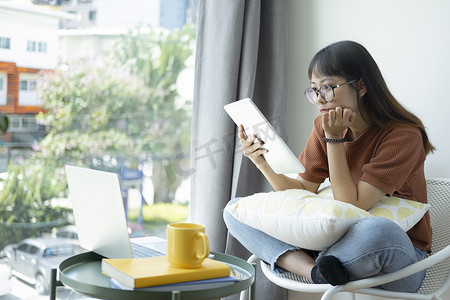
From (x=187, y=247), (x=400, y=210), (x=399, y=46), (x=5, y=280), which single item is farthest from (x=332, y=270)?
(x=5, y=280)

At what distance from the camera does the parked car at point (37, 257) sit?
1980 millimetres

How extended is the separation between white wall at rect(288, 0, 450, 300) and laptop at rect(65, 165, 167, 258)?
3.68ft

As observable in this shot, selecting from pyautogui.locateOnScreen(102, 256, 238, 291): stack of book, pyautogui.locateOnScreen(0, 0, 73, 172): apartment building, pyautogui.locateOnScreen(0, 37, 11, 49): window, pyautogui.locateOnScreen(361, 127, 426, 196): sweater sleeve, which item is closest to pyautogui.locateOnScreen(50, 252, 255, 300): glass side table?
pyautogui.locateOnScreen(102, 256, 238, 291): stack of book

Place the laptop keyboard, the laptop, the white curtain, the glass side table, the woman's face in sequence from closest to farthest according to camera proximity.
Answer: the glass side table < the laptop < the laptop keyboard < the woman's face < the white curtain

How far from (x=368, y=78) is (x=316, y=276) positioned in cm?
64

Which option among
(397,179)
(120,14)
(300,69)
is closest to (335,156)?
(397,179)

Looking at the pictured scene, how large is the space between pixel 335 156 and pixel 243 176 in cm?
66

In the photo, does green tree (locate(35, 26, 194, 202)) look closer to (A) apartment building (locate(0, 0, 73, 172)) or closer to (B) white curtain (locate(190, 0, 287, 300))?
(A) apartment building (locate(0, 0, 73, 172))

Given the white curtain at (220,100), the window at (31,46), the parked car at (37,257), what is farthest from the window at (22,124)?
the white curtain at (220,100)

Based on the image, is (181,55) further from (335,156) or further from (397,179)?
(397,179)

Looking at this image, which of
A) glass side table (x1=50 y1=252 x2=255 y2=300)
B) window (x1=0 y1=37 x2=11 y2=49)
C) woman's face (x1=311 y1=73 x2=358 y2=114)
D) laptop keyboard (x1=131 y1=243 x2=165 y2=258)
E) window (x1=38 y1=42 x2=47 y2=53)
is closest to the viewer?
glass side table (x1=50 y1=252 x2=255 y2=300)

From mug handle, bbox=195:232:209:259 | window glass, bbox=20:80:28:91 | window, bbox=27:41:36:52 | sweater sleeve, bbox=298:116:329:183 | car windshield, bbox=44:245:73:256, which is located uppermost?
window, bbox=27:41:36:52

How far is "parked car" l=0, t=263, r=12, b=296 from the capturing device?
196 centimetres

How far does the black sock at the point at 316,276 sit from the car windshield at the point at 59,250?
1001 mm
